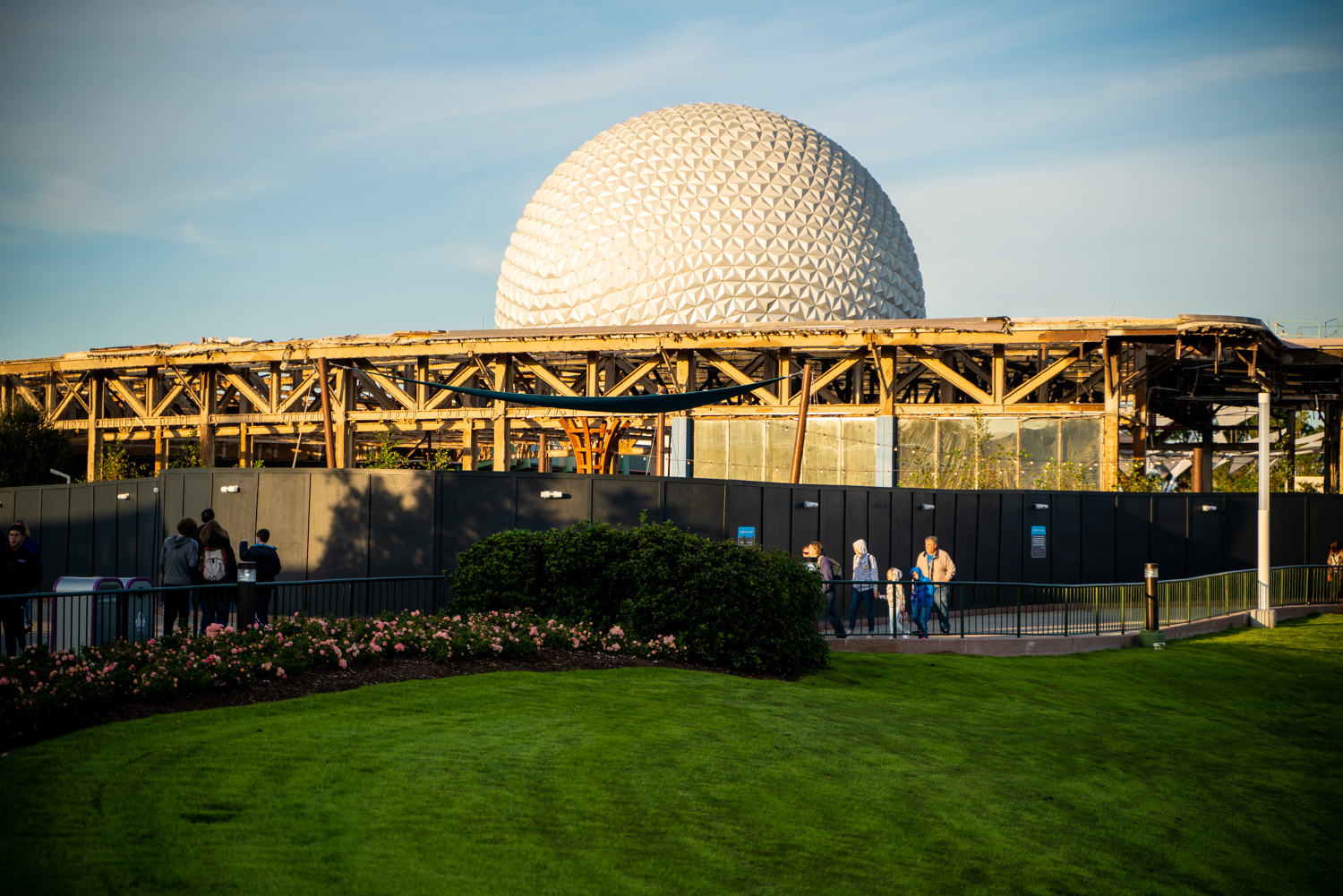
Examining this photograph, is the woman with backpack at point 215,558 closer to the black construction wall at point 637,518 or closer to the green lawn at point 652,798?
the black construction wall at point 637,518

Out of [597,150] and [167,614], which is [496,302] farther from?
[167,614]

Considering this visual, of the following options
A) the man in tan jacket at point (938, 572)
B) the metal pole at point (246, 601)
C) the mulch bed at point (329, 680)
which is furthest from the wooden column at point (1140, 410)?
the metal pole at point (246, 601)

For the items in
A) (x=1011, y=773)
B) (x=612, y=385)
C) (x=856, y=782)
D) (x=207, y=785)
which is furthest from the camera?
(x=612, y=385)

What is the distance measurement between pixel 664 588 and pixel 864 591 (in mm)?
5904

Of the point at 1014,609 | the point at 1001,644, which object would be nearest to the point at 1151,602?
the point at 1014,609

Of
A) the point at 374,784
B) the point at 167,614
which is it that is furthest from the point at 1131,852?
the point at 167,614

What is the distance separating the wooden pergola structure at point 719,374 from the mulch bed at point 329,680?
12919 mm

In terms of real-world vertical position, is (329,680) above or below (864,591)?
below

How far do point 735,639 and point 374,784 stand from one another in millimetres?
7051

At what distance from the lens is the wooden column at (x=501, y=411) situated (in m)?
37.3

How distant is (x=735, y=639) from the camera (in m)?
13.8

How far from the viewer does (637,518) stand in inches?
809

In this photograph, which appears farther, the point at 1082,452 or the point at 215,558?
the point at 1082,452

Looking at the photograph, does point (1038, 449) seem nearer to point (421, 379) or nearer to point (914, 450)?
point (914, 450)
